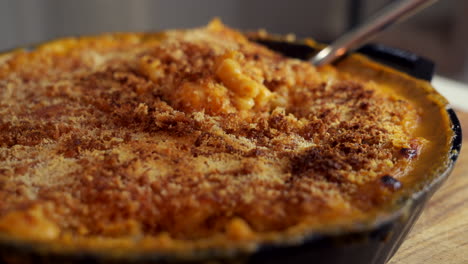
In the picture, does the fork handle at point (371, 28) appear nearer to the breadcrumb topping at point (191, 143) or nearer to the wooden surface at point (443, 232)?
the breadcrumb topping at point (191, 143)

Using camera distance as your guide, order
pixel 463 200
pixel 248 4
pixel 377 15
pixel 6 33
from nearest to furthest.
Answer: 1. pixel 463 200
2. pixel 377 15
3. pixel 6 33
4. pixel 248 4

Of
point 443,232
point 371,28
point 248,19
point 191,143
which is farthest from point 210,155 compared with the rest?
point 248,19

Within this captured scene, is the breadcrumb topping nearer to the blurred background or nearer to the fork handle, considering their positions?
the fork handle

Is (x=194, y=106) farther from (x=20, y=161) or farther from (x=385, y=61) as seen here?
(x=385, y=61)

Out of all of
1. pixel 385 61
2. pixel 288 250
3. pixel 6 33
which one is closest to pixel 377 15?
pixel 385 61

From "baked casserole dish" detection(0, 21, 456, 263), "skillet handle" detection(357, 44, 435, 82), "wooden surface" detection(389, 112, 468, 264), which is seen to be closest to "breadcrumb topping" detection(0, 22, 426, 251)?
"baked casserole dish" detection(0, 21, 456, 263)

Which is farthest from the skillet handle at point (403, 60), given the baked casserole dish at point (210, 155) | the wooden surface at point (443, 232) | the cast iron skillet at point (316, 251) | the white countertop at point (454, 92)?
the cast iron skillet at point (316, 251)
